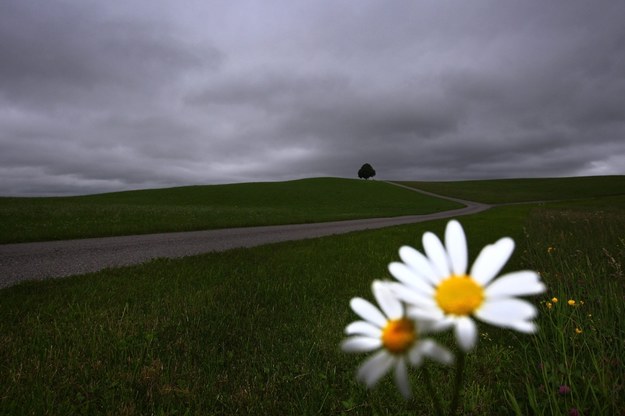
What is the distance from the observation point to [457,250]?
0.70 m

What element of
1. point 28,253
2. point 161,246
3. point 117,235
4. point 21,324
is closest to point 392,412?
point 21,324

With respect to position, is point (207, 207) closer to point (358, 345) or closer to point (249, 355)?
point (249, 355)

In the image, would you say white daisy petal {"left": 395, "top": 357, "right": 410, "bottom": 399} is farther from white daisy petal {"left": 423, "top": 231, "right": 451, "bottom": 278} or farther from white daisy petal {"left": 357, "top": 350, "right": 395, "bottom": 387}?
white daisy petal {"left": 423, "top": 231, "right": 451, "bottom": 278}

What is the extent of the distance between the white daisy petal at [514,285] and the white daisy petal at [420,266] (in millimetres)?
91

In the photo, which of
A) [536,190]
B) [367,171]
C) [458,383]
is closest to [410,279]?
[458,383]

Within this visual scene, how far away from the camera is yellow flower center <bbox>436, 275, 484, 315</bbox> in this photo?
1.74 feet

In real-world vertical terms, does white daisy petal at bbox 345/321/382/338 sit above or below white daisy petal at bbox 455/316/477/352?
below

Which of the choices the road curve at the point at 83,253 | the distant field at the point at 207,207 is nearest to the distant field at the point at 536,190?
the distant field at the point at 207,207

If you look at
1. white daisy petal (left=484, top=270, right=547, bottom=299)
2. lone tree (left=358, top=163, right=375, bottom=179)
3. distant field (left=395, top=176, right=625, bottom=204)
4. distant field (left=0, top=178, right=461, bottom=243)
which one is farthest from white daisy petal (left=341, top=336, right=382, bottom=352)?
lone tree (left=358, top=163, right=375, bottom=179)

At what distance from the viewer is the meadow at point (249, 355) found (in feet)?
8.39

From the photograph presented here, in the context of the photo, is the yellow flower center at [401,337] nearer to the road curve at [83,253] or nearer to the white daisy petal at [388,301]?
the white daisy petal at [388,301]

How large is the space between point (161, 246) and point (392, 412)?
31.6ft

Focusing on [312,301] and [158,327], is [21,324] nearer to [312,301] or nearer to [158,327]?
[158,327]

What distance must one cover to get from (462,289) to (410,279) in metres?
0.09
